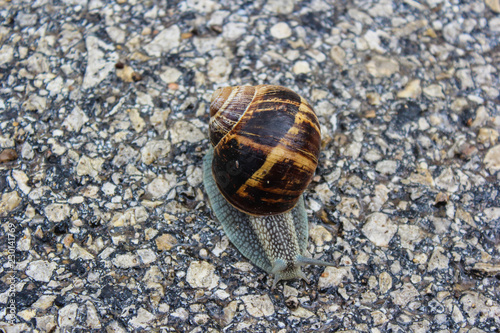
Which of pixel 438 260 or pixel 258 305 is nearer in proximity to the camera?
pixel 258 305

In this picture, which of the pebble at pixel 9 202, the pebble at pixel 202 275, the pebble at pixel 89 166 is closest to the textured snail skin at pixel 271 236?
the pebble at pixel 202 275

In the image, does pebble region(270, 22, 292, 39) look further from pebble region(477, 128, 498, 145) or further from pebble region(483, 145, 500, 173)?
pebble region(483, 145, 500, 173)

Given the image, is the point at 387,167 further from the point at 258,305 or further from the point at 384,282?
the point at 258,305

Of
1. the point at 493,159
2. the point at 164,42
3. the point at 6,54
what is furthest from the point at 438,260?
the point at 6,54

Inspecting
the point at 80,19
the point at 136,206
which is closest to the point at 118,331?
the point at 136,206

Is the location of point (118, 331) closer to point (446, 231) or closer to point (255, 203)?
point (255, 203)

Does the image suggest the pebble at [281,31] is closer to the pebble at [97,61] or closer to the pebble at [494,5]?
the pebble at [97,61]
